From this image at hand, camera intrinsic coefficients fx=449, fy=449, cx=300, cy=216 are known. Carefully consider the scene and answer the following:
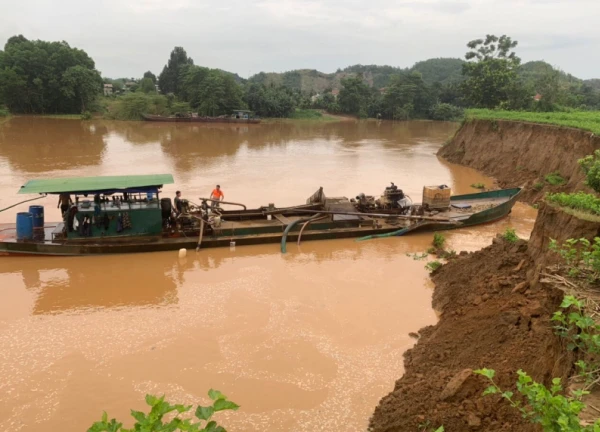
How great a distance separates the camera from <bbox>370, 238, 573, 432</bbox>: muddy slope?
208 inches

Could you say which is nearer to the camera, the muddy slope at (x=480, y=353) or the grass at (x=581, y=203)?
the muddy slope at (x=480, y=353)

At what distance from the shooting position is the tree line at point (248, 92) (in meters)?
37.8

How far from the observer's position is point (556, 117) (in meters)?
26.0

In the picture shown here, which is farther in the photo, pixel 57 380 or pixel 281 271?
pixel 281 271

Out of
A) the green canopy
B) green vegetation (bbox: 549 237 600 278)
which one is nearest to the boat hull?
the green canopy

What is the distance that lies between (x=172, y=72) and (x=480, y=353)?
273ft

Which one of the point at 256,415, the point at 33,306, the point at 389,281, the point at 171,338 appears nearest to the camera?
→ the point at 256,415

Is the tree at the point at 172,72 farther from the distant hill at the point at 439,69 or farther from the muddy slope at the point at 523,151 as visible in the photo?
the distant hill at the point at 439,69

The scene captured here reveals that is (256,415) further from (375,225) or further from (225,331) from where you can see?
(375,225)

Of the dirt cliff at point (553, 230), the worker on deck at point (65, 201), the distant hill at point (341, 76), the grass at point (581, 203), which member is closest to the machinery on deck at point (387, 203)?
the dirt cliff at point (553, 230)

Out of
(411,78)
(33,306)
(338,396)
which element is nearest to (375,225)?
(338,396)

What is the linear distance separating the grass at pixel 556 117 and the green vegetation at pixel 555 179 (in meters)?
2.33

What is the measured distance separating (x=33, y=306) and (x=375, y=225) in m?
10.0

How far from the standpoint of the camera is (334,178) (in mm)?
25266
